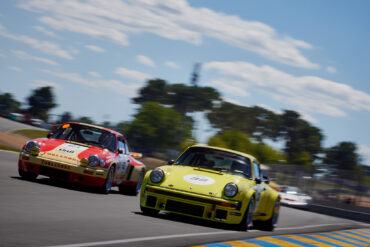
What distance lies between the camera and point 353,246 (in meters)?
11.0

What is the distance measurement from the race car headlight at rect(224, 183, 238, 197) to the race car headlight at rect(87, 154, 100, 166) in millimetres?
3497

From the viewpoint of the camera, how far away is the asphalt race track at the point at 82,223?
19.6 ft

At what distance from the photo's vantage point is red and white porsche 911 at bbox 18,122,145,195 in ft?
37.8

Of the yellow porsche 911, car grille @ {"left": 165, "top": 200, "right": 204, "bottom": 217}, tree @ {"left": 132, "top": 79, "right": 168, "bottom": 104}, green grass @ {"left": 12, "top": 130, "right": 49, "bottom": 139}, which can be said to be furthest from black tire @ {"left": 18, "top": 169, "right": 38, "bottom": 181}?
tree @ {"left": 132, "top": 79, "right": 168, "bottom": 104}

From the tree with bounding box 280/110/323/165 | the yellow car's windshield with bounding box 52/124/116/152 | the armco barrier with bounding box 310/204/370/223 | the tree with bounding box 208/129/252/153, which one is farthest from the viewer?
the tree with bounding box 280/110/323/165

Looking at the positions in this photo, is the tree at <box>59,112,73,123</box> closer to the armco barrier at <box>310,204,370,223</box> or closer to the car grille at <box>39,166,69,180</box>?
the armco barrier at <box>310,204,370,223</box>

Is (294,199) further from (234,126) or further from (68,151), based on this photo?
(234,126)

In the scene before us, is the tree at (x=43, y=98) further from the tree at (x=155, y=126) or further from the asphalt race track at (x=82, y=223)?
the asphalt race track at (x=82, y=223)

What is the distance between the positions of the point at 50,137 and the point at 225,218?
5074 millimetres

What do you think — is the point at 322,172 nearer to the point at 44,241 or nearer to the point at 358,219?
the point at 358,219

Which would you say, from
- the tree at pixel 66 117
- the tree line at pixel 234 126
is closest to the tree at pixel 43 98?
the tree line at pixel 234 126

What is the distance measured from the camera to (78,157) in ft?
38.1

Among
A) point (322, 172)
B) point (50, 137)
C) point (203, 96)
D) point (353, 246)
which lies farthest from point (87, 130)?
point (203, 96)

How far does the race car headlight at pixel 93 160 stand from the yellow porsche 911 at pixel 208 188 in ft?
6.66
